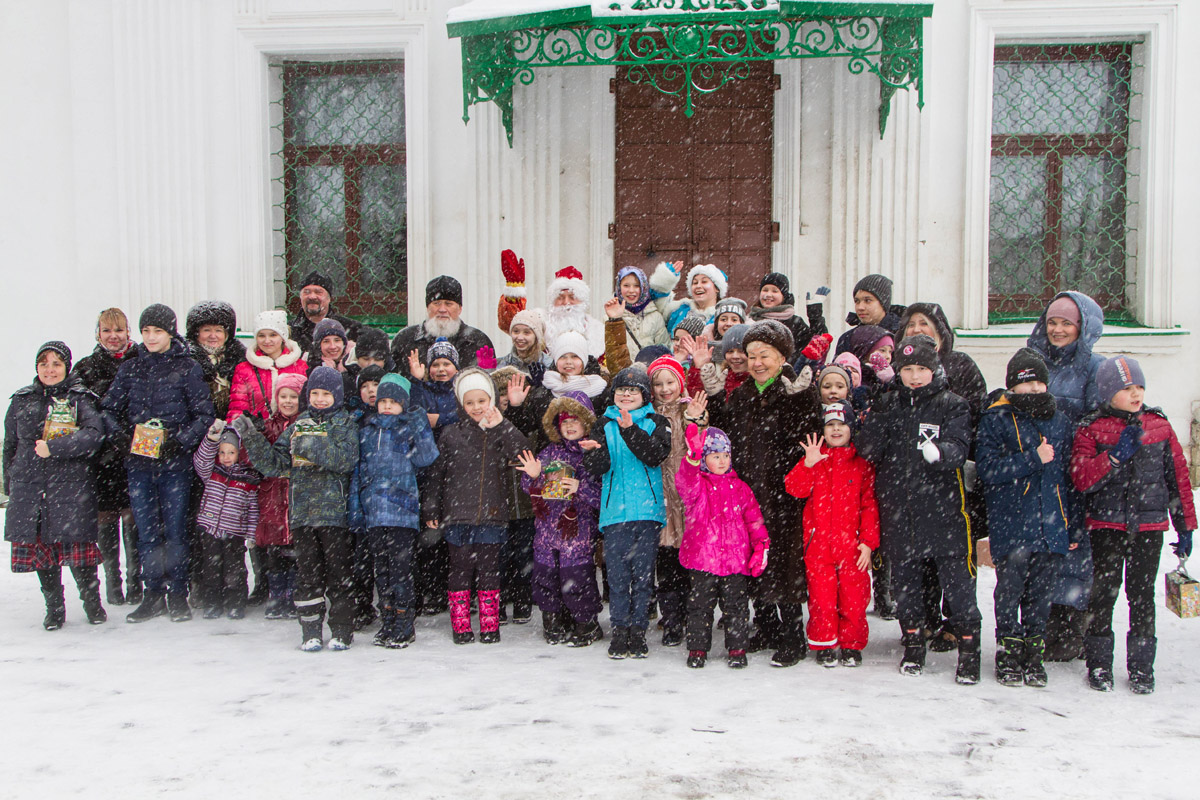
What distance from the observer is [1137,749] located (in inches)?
133

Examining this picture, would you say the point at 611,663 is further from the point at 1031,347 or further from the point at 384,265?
the point at 384,265

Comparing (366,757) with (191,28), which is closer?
(366,757)

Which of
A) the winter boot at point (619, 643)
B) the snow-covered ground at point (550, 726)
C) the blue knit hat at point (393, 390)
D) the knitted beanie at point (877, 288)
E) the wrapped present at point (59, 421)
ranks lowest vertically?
the snow-covered ground at point (550, 726)

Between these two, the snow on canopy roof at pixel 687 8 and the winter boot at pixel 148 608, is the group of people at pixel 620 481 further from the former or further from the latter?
the snow on canopy roof at pixel 687 8

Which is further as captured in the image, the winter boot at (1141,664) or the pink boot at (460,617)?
the pink boot at (460,617)

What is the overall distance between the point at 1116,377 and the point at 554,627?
2.53 meters

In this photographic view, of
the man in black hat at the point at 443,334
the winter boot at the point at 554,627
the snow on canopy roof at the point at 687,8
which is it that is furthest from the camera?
the snow on canopy roof at the point at 687,8

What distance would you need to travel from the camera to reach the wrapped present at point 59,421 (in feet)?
15.8

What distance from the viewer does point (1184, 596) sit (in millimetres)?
3850

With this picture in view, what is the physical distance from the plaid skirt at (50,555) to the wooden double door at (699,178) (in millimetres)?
Result: 4198

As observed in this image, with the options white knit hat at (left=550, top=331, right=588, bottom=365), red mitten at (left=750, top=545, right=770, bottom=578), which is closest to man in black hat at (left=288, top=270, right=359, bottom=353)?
white knit hat at (left=550, top=331, right=588, bottom=365)

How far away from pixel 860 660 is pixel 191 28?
6598 millimetres

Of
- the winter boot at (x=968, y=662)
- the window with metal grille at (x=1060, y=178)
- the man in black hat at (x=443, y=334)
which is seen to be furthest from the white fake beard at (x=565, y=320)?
the window with metal grille at (x=1060, y=178)

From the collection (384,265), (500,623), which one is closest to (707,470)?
(500,623)
